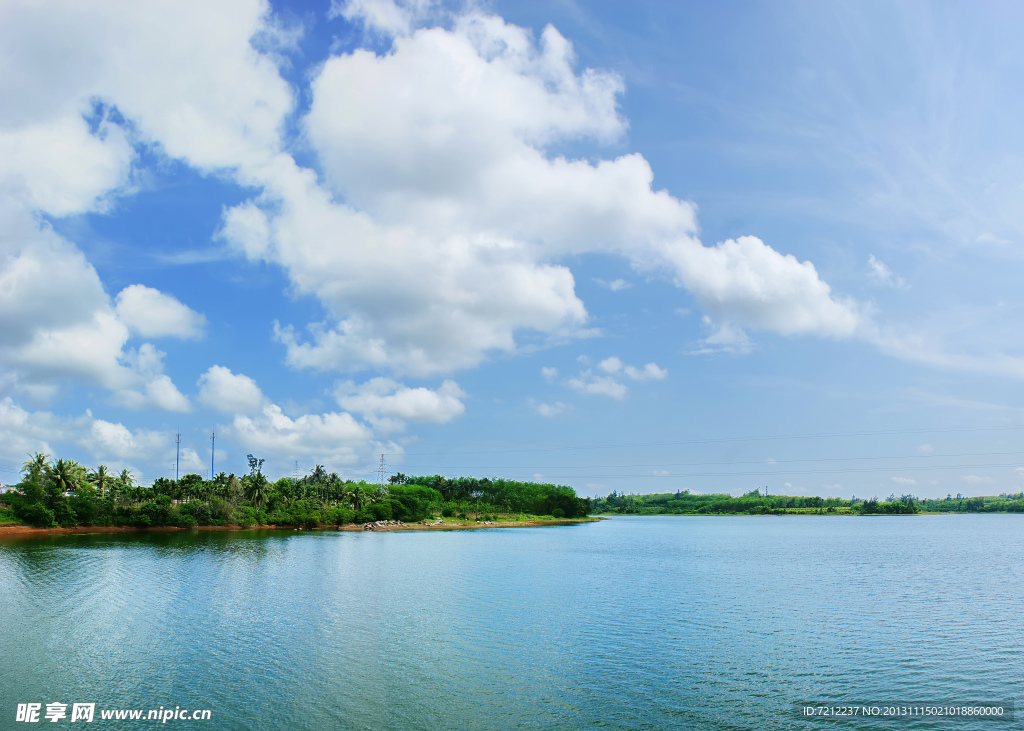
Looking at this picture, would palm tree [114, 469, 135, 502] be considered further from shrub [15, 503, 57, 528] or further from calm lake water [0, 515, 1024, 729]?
calm lake water [0, 515, 1024, 729]

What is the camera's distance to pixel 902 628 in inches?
1411

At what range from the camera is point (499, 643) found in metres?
32.2

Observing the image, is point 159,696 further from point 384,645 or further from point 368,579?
point 368,579

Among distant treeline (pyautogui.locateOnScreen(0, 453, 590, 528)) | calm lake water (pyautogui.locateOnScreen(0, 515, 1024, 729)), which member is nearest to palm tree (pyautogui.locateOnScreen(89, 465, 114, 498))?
distant treeline (pyautogui.locateOnScreen(0, 453, 590, 528))

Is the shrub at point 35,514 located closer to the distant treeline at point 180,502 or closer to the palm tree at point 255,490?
the distant treeline at point 180,502

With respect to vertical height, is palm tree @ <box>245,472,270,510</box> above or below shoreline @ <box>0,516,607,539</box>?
above

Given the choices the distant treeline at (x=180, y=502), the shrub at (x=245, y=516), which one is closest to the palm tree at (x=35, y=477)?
the distant treeline at (x=180, y=502)

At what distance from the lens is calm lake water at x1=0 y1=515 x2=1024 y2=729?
22.8 meters

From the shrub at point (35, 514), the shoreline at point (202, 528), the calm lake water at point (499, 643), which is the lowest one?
the shoreline at point (202, 528)

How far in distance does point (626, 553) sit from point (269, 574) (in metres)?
50.5

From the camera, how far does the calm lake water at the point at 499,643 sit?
2283 centimetres

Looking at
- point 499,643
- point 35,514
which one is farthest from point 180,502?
point 499,643

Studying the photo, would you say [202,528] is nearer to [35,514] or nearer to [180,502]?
[180,502]

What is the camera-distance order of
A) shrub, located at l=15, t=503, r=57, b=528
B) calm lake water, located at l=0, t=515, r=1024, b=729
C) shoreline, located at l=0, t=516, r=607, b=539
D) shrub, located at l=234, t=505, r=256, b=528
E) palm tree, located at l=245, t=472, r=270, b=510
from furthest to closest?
palm tree, located at l=245, t=472, r=270, b=510
shrub, located at l=234, t=505, r=256, b=528
shrub, located at l=15, t=503, r=57, b=528
shoreline, located at l=0, t=516, r=607, b=539
calm lake water, located at l=0, t=515, r=1024, b=729
